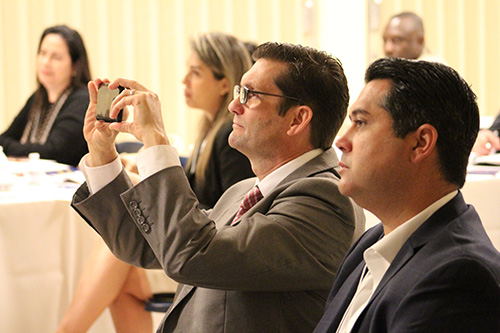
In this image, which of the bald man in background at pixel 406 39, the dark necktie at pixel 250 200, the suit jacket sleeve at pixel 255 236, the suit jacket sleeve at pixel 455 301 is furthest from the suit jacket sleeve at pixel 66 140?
the suit jacket sleeve at pixel 455 301

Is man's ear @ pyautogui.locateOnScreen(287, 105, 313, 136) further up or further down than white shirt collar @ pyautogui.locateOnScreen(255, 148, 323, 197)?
further up

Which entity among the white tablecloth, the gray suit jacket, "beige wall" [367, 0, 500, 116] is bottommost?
the white tablecloth

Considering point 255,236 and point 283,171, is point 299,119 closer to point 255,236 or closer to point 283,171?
point 283,171

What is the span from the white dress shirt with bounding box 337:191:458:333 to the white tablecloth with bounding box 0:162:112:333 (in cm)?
153

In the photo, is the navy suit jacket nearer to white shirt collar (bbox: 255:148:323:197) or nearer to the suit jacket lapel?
the suit jacket lapel

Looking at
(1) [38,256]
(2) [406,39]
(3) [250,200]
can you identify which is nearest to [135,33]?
(2) [406,39]

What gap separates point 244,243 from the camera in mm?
1477

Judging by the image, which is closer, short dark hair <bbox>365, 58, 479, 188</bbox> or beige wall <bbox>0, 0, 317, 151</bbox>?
short dark hair <bbox>365, 58, 479, 188</bbox>

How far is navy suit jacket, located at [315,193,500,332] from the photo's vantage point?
41.0 inches

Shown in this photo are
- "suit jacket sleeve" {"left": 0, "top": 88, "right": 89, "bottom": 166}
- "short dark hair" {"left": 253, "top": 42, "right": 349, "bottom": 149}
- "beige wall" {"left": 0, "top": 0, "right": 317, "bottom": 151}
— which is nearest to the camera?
"short dark hair" {"left": 253, "top": 42, "right": 349, "bottom": 149}

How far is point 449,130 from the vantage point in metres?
1.20

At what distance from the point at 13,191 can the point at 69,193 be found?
0.65 ft

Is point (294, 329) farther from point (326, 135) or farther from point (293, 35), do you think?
point (293, 35)

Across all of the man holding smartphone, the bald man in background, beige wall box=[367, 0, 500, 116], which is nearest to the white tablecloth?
the man holding smartphone
